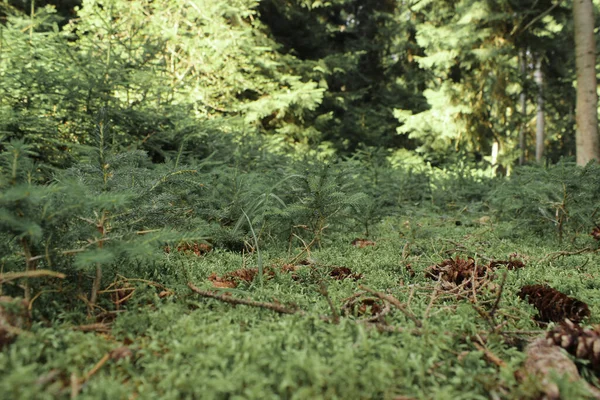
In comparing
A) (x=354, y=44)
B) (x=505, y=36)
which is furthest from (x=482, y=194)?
(x=354, y=44)

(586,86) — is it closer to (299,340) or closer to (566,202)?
(566,202)

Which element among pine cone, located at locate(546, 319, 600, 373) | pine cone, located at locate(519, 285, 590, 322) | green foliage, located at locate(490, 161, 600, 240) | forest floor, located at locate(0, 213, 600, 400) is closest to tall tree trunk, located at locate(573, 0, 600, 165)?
green foliage, located at locate(490, 161, 600, 240)

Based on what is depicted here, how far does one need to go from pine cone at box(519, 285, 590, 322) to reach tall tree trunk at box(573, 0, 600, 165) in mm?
6317

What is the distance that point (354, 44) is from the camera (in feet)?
50.5

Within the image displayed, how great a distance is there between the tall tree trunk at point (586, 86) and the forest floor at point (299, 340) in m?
5.87

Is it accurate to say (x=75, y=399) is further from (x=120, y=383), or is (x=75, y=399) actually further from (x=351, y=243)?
(x=351, y=243)

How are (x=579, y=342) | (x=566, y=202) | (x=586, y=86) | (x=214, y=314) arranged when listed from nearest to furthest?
(x=579, y=342) → (x=214, y=314) → (x=566, y=202) → (x=586, y=86)

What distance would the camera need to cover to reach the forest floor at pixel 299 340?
905mm

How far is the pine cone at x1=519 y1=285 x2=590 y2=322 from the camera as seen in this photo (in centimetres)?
142

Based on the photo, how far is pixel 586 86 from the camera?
21.2 feet

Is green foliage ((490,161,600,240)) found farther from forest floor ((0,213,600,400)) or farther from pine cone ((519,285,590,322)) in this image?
pine cone ((519,285,590,322))

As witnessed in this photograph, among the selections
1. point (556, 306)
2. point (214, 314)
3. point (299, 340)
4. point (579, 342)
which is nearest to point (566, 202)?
point (556, 306)

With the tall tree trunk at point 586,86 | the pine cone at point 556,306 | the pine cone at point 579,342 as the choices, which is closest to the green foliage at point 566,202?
the pine cone at point 556,306

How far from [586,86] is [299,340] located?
7811 mm
